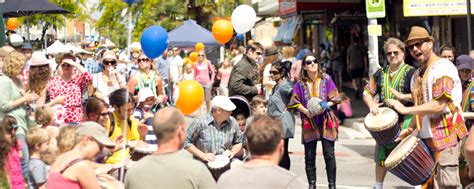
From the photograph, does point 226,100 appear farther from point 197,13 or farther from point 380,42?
point 197,13

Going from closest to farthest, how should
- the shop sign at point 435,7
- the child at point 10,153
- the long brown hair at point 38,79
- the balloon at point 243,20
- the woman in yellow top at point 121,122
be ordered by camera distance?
the child at point 10,153 → the woman in yellow top at point 121,122 → the long brown hair at point 38,79 → the balloon at point 243,20 → the shop sign at point 435,7

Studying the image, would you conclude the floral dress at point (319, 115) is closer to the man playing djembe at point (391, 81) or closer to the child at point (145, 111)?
the man playing djembe at point (391, 81)

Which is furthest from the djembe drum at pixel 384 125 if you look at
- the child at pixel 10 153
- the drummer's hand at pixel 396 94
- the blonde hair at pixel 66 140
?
the blonde hair at pixel 66 140

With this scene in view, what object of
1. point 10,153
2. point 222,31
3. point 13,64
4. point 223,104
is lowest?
point 10,153

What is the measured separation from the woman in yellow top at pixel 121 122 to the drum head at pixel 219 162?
2.37ft

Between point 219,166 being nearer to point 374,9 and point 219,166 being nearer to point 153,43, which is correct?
point 153,43

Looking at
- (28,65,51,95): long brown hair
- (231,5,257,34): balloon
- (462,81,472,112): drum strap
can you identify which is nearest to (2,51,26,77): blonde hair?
(28,65,51,95): long brown hair

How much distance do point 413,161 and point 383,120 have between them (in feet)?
3.24

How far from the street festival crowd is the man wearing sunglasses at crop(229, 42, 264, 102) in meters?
0.01

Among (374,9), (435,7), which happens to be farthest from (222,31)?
(435,7)

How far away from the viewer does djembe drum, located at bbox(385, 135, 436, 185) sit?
9.09m

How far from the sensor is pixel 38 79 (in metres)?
10.9

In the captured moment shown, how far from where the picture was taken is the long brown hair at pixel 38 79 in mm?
10860

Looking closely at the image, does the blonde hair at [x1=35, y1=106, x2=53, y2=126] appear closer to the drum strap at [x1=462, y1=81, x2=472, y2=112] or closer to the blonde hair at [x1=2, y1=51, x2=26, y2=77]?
the blonde hair at [x1=2, y1=51, x2=26, y2=77]
